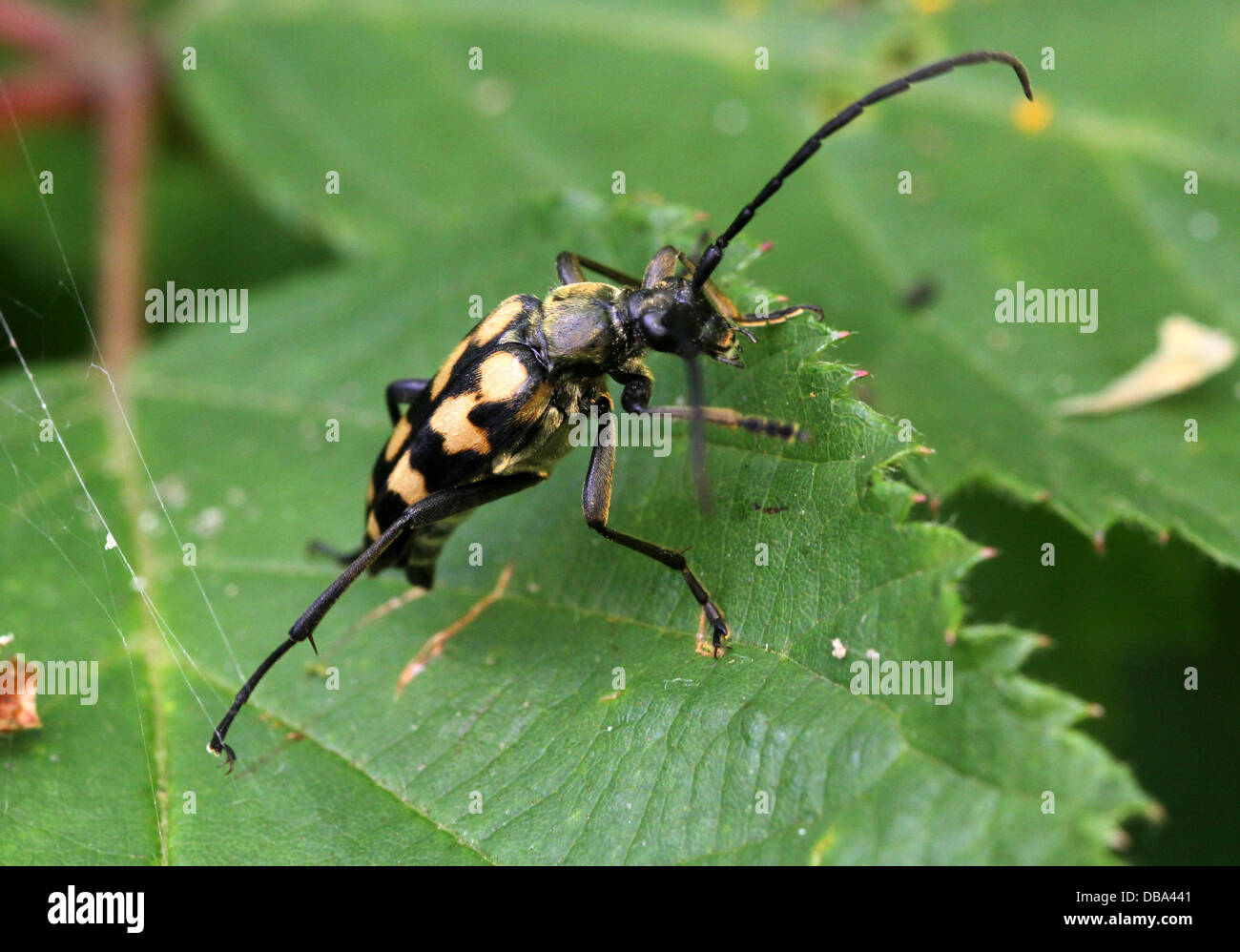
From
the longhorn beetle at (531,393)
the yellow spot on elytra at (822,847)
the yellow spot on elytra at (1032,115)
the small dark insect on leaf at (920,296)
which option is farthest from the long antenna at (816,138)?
the yellow spot on elytra at (822,847)

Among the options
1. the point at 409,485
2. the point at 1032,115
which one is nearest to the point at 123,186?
the point at 409,485

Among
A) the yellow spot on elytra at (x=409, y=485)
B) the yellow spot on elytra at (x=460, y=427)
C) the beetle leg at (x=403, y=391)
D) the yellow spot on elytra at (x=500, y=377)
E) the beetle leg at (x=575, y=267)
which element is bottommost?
the yellow spot on elytra at (x=409, y=485)

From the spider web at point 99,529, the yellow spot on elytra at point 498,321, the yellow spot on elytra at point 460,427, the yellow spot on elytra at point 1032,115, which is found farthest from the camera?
the yellow spot on elytra at point 1032,115

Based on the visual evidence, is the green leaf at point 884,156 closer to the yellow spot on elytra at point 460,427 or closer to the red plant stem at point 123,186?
the red plant stem at point 123,186

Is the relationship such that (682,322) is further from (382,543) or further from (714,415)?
(382,543)

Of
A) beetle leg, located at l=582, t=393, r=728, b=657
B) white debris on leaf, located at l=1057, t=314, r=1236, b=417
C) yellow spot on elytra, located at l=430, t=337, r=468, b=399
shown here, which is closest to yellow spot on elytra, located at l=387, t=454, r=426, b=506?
yellow spot on elytra, located at l=430, t=337, r=468, b=399

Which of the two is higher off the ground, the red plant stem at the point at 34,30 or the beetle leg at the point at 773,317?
the red plant stem at the point at 34,30
